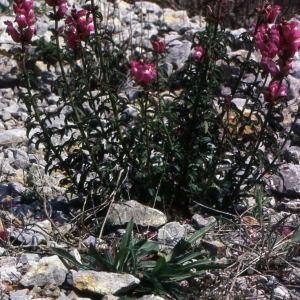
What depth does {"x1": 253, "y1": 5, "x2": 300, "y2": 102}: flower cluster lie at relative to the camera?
12.6 feet

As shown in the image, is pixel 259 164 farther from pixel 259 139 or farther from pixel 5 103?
pixel 5 103

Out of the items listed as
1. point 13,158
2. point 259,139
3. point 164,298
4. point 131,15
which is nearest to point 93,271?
point 164,298

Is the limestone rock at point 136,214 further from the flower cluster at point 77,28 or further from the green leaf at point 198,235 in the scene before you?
the flower cluster at point 77,28

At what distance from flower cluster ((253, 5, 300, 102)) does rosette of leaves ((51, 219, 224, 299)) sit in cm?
123

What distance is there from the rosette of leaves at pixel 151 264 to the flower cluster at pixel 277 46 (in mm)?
1226

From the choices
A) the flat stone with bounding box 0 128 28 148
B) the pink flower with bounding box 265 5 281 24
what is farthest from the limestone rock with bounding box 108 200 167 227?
the flat stone with bounding box 0 128 28 148

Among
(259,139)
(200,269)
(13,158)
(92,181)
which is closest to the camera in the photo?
(200,269)

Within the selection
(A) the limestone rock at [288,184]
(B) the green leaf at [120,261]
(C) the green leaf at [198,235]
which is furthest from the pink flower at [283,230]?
(B) the green leaf at [120,261]

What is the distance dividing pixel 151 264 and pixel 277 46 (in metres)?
1.59

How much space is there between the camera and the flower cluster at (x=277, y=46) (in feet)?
12.6

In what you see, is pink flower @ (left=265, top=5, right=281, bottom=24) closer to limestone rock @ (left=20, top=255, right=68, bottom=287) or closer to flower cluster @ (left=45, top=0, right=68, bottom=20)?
flower cluster @ (left=45, top=0, right=68, bottom=20)

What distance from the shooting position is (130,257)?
3.70m

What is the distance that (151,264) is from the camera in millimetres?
3723

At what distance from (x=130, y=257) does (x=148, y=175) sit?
0.87m
